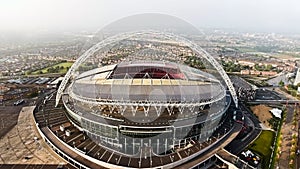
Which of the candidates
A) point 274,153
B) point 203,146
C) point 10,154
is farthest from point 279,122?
point 10,154

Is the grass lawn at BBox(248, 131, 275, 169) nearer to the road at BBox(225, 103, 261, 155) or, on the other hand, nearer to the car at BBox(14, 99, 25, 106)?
the road at BBox(225, 103, 261, 155)

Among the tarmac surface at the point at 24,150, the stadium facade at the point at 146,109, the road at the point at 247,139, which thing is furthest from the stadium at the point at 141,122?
the tarmac surface at the point at 24,150

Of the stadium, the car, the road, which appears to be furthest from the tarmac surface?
the road

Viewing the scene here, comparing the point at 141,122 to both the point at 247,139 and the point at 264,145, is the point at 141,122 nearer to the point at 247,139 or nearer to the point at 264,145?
the point at 247,139

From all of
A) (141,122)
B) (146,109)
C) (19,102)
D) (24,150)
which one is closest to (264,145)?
(146,109)

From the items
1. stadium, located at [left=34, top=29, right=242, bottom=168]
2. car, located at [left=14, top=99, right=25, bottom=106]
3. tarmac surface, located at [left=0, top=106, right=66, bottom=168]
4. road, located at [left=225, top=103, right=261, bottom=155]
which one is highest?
stadium, located at [left=34, top=29, right=242, bottom=168]

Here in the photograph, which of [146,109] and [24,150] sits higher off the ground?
[146,109]

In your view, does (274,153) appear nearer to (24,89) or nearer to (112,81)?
(112,81)
